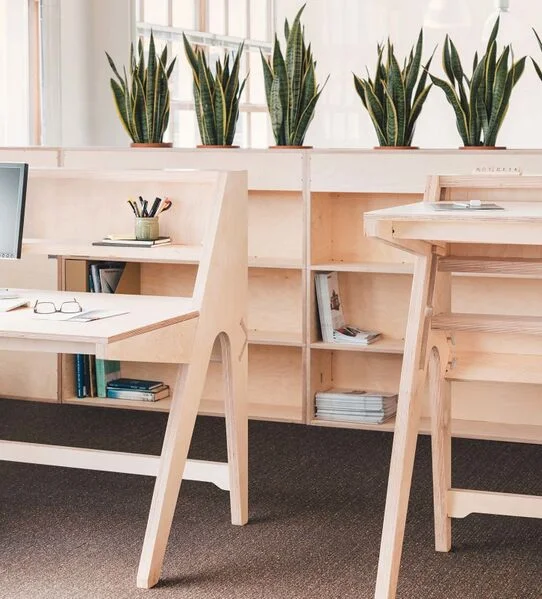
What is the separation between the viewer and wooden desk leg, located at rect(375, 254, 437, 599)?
2352 millimetres

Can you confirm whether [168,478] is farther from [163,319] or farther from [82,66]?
[82,66]

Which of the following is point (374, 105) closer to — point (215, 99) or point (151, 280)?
point (215, 99)

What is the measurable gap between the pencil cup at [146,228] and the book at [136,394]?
1347 mm

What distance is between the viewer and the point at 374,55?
19.1 feet

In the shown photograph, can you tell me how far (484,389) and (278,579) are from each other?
6.01ft

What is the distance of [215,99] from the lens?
4.17 metres

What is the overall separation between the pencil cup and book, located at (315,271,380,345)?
42.1 inches

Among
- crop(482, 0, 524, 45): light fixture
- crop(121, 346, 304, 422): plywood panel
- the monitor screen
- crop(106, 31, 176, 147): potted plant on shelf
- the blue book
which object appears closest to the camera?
the monitor screen

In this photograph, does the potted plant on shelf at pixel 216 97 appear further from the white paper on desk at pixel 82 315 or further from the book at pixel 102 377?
the white paper on desk at pixel 82 315

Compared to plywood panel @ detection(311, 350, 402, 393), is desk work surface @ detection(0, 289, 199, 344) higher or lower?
higher

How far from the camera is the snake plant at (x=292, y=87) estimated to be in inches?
161

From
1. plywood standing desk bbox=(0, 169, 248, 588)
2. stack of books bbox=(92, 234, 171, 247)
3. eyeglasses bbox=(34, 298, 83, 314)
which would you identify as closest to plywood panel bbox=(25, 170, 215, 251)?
plywood standing desk bbox=(0, 169, 248, 588)

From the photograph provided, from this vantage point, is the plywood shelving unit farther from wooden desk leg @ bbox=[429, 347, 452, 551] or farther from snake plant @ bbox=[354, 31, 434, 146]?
wooden desk leg @ bbox=[429, 347, 452, 551]

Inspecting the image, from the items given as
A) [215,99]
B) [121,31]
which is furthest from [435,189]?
[121,31]
